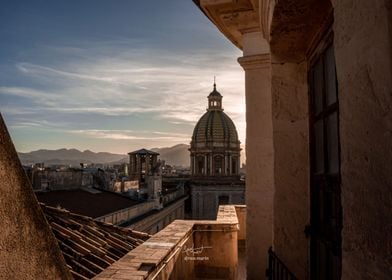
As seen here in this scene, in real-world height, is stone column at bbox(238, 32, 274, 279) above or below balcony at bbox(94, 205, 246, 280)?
above

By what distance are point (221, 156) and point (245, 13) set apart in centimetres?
4979

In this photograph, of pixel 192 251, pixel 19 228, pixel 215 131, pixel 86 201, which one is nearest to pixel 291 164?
pixel 19 228

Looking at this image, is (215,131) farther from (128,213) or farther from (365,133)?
(365,133)

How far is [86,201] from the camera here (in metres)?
23.1

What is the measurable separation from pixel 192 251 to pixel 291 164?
3964 mm

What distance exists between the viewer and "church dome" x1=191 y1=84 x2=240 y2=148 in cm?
5544

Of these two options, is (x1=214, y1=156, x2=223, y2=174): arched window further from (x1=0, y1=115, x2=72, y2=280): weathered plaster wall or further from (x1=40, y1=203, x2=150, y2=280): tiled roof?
(x1=0, y1=115, x2=72, y2=280): weathered plaster wall

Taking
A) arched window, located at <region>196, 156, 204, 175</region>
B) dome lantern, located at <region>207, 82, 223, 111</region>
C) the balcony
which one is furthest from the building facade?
dome lantern, located at <region>207, 82, 223, 111</region>

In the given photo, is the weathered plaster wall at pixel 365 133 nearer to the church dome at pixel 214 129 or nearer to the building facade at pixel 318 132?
the building facade at pixel 318 132

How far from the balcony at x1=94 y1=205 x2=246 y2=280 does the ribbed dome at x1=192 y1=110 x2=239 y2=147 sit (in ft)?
156

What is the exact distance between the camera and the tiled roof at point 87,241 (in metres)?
4.58

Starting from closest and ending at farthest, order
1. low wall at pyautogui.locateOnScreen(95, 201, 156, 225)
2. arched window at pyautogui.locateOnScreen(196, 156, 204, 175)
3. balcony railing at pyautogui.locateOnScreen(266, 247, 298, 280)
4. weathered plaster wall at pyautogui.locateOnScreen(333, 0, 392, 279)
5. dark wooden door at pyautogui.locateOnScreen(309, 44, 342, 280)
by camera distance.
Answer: weathered plaster wall at pyautogui.locateOnScreen(333, 0, 392, 279) < dark wooden door at pyautogui.locateOnScreen(309, 44, 342, 280) < balcony railing at pyautogui.locateOnScreen(266, 247, 298, 280) < low wall at pyautogui.locateOnScreen(95, 201, 156, 225) < arched window at pyautogui.locateOnScreen(196, 156, 204, 175)

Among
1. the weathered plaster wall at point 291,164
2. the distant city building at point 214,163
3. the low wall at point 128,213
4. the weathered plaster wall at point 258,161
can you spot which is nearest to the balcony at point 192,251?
the weathered plaster wall at point 258,161

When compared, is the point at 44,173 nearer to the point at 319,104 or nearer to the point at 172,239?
the point at 172,239
